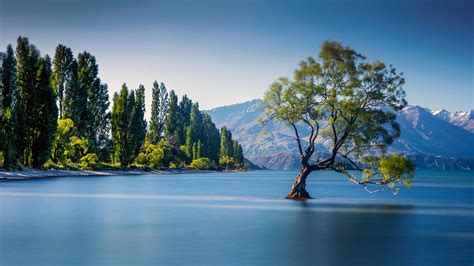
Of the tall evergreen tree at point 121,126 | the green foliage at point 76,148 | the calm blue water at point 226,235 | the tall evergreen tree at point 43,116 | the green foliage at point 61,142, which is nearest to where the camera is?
the calm blue water at point 226,235

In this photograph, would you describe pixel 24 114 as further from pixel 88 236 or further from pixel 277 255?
pixel 277 255

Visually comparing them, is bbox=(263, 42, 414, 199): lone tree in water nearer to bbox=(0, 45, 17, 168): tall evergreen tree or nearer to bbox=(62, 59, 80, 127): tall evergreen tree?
bbox=(0, 45, 17, 168): tall evergreen tree

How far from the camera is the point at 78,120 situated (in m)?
102

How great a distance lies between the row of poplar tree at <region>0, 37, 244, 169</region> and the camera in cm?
7862

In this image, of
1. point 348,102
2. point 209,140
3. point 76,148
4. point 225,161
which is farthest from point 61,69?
point 225,161

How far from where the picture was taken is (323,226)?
2762 cm

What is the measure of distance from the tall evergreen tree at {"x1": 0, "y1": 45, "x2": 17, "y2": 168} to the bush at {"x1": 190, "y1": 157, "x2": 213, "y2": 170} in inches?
3323

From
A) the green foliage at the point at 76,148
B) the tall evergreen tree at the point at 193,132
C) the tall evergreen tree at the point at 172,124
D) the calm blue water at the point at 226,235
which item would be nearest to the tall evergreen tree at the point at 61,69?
the green foliage at the point at 76,148

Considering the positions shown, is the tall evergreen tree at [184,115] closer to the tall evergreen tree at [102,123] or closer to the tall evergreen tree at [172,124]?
the tall evergreen tree at [172,124]

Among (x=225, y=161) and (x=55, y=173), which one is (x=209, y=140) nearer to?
(x=225, y=161)

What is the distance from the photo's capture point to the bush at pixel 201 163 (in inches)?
6373

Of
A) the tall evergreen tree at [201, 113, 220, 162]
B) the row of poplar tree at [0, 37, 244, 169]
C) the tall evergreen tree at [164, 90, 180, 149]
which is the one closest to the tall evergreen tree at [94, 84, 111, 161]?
the row of poplar tree at [0, 37, 244, 169]

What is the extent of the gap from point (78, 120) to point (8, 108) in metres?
30.9

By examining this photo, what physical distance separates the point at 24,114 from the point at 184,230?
61.3 metres
